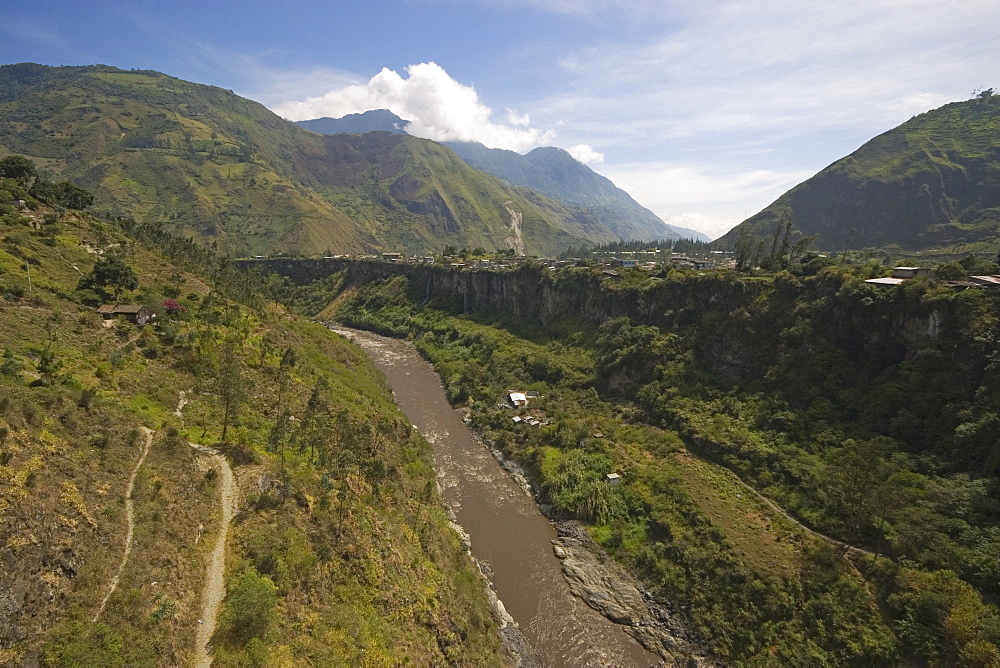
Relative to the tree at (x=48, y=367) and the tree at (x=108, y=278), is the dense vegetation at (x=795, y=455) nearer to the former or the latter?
the tree at (x=48, y=367)

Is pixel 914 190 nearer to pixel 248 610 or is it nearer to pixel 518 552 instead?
pixel 518 552

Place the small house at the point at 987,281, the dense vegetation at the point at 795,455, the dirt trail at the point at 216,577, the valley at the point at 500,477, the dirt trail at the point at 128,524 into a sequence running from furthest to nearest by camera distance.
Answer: the small house at the point at 987,281 → the dense vegetation at the point at 795,455 → the valley at the point at 500,477 → the dirt trail at the point at 216,577 → the dirt trail at the point at 128,524

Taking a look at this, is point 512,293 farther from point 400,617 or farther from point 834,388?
point 400,617

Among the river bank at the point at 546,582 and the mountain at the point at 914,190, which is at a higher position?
the mountain at the point at 914,190

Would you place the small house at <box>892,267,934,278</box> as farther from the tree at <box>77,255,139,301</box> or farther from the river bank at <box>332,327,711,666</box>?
the tree at <box>77,255,139,301</box>

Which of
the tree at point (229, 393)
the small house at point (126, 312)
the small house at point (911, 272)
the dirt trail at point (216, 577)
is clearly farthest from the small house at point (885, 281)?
the small house at point (126, 312)

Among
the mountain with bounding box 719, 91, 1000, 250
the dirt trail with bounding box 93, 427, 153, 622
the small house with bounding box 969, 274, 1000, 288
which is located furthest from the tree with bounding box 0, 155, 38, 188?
the mountain with bounding box 719, 91, 1000, 250
